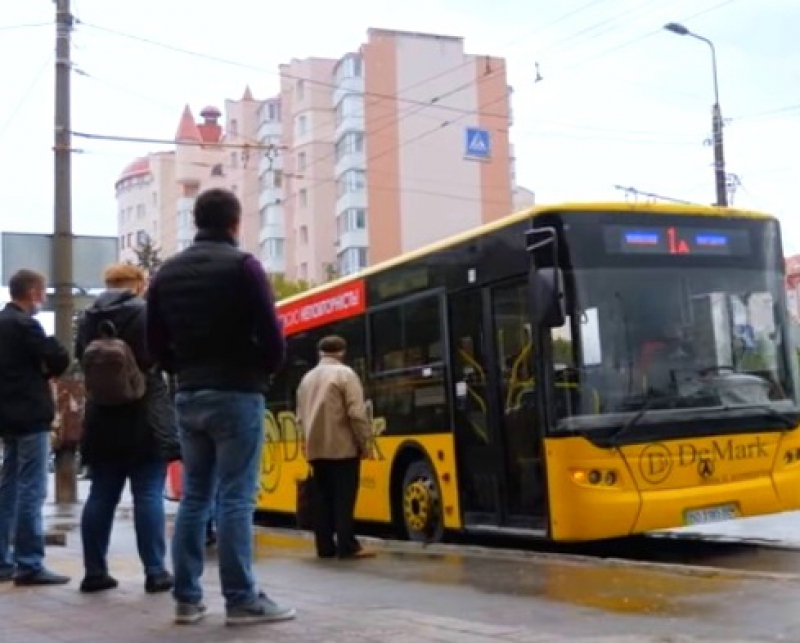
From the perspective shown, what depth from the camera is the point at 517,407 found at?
35.9ft

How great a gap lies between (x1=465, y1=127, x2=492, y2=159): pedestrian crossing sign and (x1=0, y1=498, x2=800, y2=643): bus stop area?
125ft

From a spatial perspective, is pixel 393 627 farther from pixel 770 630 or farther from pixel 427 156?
pixel 427 156

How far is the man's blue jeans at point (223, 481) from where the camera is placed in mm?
6219

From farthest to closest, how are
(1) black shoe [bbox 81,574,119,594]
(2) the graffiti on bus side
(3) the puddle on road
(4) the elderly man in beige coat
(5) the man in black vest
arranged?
(2) the graffiti on bus side → (4) the elderly man in beige coat → (1) black shoe [bbox 81,574,119,594] → (3) the puddle on road → (5) the man in black vest

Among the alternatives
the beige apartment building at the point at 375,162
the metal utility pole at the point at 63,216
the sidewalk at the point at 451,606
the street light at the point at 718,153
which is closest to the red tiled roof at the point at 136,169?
the beige apartment building at the point at 375,162

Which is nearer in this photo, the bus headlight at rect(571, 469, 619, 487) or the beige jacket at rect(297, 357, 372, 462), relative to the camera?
the bus headlight at rect(571, 469, 619, 487)

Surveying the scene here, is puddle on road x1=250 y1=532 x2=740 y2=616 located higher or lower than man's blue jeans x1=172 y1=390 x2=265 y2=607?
lower

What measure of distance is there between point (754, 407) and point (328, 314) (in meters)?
5.28

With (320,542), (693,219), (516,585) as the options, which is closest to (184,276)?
(516,585)

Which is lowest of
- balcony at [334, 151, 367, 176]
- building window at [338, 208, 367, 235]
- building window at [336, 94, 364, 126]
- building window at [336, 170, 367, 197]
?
building window at [338, 208, 367, 235]

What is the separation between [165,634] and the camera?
5.99 m

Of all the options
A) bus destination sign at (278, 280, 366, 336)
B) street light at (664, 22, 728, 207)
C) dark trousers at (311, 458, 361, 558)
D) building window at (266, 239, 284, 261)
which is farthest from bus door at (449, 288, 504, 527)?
building window at (266, 239, 284, 261)

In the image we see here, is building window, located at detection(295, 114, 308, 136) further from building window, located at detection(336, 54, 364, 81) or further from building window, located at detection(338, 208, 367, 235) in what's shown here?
building window, located at detection(338, 208, 367, 235)

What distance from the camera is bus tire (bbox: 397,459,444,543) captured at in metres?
12.1
